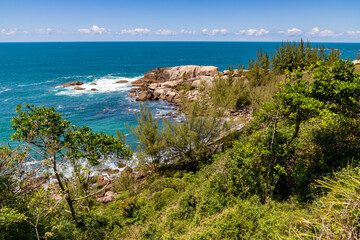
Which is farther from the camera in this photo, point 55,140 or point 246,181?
point 246,181

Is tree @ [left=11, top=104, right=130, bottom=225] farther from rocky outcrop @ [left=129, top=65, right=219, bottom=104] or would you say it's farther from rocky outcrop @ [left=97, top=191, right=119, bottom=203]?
rocky outcrop @ [left=129, top=65, right=219, bottom=104]

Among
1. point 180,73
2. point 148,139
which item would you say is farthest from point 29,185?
point 180,73

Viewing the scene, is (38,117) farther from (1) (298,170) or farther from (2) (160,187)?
(1) (298,170)

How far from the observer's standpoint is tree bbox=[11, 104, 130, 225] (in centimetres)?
841

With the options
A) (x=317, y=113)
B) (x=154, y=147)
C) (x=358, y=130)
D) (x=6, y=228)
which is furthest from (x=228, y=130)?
(x=6, y=228)

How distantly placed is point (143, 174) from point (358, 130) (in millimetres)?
17648

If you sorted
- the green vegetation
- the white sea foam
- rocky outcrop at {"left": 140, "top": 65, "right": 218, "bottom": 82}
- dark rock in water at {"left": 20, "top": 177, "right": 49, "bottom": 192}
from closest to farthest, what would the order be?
1. the green vegetation
2. dark rock in water at {"left": 20, "top": 177, "right": 49, "bottom": 192}
3. the white sea foam
4. rocky outcrop at {"left": 140, "top": 65, "right": 218, "bottom": 82}

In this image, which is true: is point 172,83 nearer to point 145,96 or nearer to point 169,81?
point 169,81

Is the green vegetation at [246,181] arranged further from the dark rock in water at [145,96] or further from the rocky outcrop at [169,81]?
the rocky outcrop at [169,81]

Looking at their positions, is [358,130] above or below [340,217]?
above

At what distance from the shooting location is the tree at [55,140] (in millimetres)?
8406

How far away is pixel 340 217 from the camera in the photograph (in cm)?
447

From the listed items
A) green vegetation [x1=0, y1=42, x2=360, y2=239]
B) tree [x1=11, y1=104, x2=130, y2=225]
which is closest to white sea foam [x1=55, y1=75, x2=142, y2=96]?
green vegetation [x1=0, y1=42, x2=360, y2=239]

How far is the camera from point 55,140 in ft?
28.6
